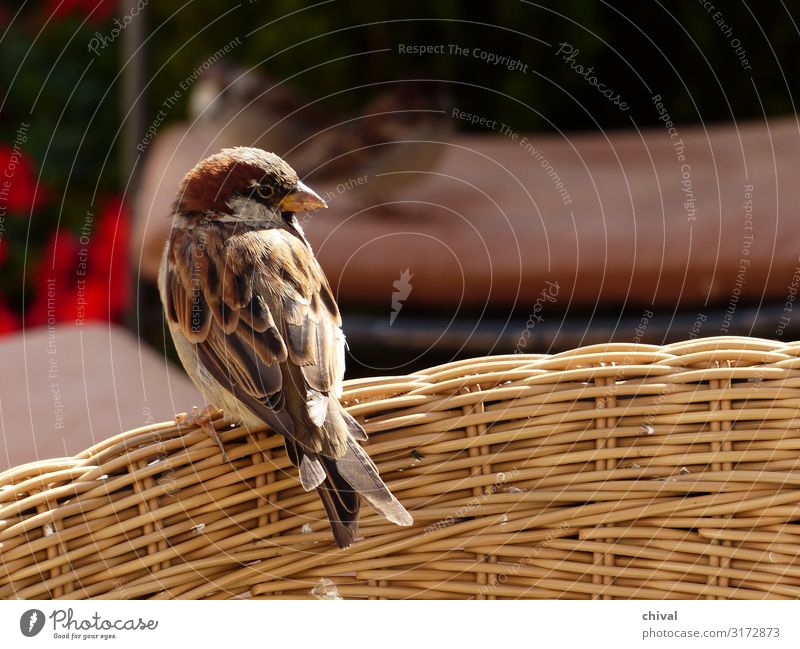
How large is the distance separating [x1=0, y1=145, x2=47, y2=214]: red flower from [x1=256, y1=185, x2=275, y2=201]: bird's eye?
195 cm

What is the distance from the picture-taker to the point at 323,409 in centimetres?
100

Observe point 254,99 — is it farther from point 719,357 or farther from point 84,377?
point 719,357

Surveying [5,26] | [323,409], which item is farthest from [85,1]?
[323,409]

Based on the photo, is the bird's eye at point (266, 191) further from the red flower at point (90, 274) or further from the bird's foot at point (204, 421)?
the red flower at point (90, 274)

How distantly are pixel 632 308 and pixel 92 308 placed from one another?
167cm

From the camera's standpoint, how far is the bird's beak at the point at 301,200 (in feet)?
3.81

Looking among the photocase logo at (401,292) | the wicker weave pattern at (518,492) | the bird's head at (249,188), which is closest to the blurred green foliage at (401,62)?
the photocase logo at (401,292)

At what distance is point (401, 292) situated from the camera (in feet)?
7.90

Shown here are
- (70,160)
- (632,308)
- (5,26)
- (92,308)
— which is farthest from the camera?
(5,26)

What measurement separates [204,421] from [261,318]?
0.13 metres
